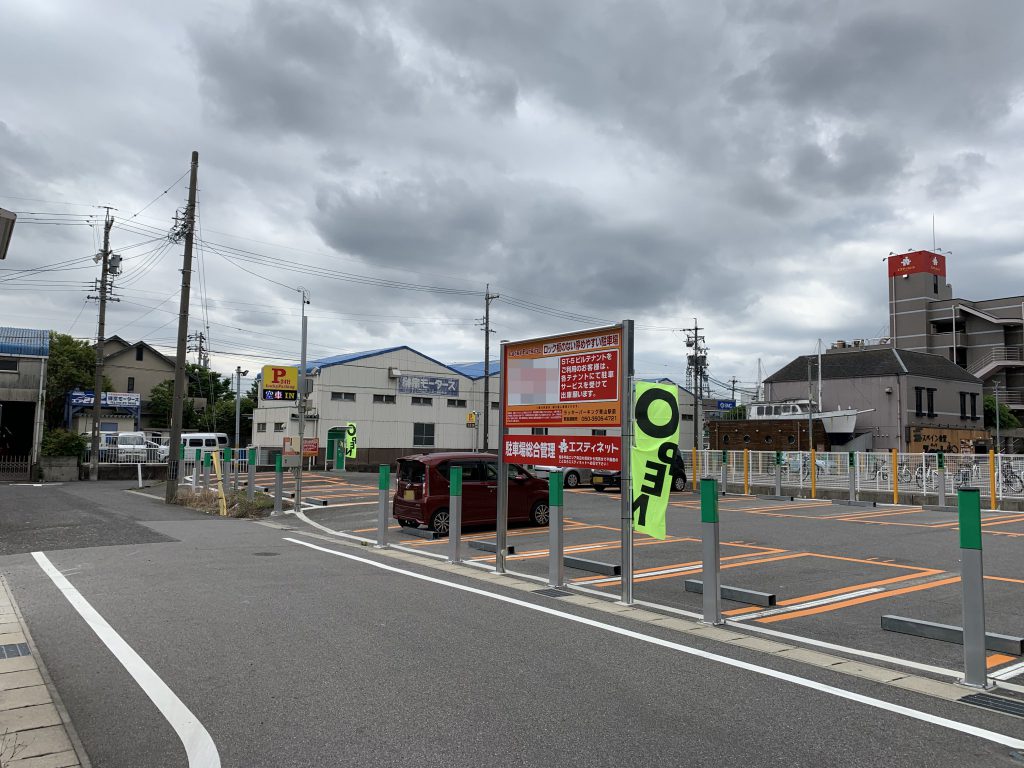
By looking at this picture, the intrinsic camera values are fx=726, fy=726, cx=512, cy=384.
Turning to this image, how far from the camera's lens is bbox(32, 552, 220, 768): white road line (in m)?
3.95

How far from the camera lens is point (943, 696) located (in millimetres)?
A: 4941

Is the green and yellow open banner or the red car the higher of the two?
the green and yellow open banner

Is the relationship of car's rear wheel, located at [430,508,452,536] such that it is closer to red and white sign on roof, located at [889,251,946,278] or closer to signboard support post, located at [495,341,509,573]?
signboard support post, located at [495,341,509,573]

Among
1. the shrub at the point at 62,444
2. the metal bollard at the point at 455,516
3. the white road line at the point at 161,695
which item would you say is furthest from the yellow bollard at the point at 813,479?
the shrub at the point at 62,444

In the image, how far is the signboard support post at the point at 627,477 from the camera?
26.2 feet

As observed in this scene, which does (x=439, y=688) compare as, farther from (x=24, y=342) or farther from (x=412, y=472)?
(x=24, y=342)

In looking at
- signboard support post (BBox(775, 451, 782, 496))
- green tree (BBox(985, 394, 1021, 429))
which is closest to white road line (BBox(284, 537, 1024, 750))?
signboard support post (BBox(775, 451, 782, 496))

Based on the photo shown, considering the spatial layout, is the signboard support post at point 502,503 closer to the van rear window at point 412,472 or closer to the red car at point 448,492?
the red car at point 448,492

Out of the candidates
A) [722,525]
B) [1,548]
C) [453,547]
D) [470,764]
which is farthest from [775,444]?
[470,764]

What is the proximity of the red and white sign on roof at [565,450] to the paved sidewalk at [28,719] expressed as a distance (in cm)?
556

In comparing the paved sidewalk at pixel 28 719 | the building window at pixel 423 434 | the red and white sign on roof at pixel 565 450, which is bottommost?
the paved sidewalk at pixel 28 719

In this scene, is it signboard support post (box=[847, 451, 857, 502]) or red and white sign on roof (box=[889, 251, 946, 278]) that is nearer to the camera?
signboard support post (box=[847, 451, 857, 502])

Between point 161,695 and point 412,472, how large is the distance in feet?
32.8

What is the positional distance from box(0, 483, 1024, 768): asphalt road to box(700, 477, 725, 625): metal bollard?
23.9 inches
